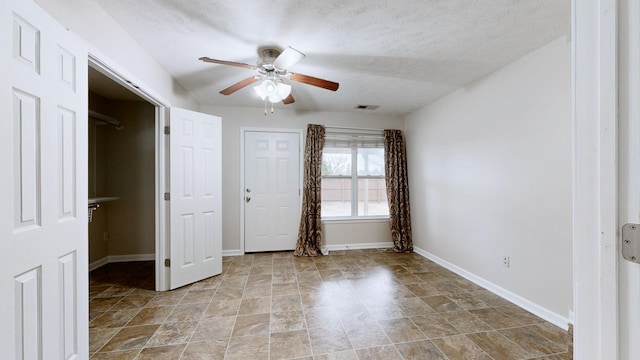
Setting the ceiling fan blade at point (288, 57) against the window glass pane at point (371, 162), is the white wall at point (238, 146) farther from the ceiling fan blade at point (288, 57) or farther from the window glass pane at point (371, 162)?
the ceiling fan blade at point (288, 57)

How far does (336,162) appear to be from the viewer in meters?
4.34

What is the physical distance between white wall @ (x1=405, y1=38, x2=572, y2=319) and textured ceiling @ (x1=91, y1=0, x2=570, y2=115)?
321 mm

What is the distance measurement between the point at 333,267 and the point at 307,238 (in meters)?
0.73

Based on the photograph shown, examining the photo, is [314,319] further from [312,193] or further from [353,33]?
[353,33]

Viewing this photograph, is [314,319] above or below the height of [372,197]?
below

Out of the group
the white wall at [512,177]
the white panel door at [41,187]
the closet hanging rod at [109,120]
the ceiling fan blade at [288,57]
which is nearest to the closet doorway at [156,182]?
the closet hanging rod at [109,120]

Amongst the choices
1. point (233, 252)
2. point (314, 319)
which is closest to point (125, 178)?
point (233, 252)

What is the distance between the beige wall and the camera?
3619 millimetres

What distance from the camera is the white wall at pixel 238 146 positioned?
3.88m

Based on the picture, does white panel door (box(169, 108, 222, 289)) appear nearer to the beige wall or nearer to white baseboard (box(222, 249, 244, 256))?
white baseboard (box(222, 249, 244, 256))

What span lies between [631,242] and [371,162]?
13.1ft

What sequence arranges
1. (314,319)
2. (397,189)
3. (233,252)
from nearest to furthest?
(314,319), (233,252), (397,189)

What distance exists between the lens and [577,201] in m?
0.60

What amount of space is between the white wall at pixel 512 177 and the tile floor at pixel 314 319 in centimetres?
34
